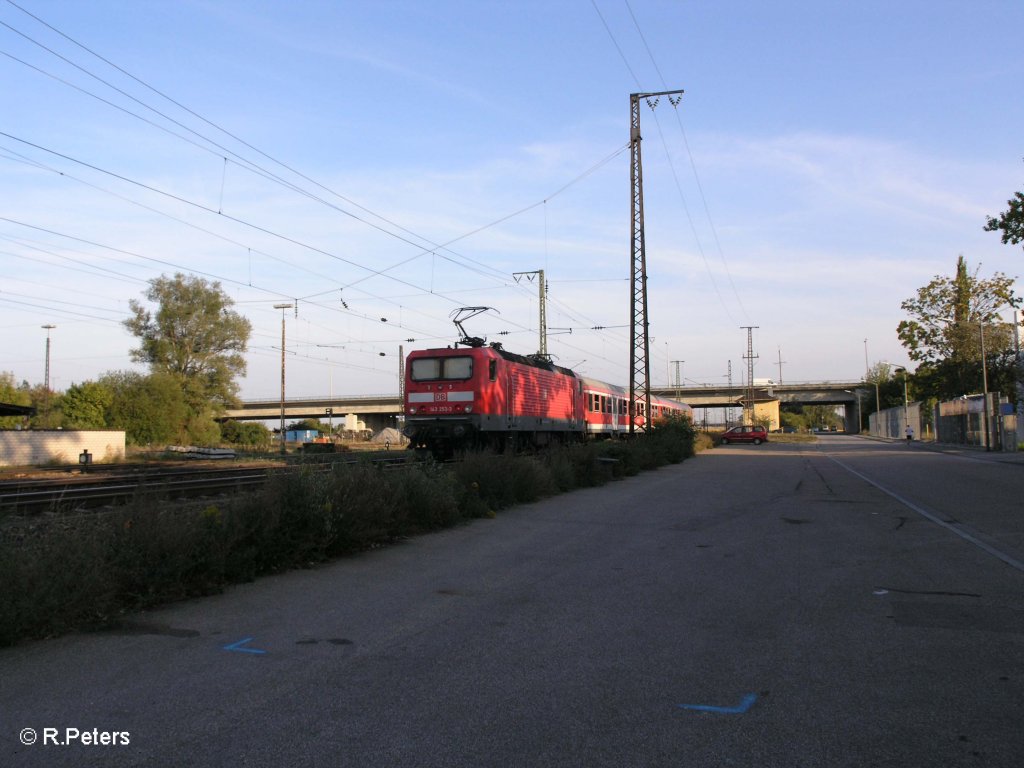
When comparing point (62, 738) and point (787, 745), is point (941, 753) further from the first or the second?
point (62, 738)

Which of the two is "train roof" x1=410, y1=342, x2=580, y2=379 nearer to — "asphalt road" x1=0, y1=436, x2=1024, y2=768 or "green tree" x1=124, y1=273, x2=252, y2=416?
"asphalt road" x1=0, y1=436, x2=1024, y2=768

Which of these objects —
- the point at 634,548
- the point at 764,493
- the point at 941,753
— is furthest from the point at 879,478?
the point at 941,753

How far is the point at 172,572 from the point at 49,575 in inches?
42.9

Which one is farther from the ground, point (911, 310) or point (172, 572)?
point (911, 310)

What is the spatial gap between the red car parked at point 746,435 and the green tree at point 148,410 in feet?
127

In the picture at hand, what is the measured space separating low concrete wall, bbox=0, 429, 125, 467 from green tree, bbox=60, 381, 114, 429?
42.1 feet

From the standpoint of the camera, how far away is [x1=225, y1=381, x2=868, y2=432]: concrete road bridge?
9106cm

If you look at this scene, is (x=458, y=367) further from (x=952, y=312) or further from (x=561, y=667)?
(x=952, y=312)

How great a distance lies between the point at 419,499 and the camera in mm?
11078

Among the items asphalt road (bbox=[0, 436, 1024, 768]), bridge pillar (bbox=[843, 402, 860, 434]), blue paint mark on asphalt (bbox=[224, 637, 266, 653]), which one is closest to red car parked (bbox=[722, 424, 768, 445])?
asphalt road (bbox=[0, 436, 1024, 768])

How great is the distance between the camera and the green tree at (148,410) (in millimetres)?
50094

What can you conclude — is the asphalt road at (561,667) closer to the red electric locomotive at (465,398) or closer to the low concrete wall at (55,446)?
the red electric locomotive at (465,398)

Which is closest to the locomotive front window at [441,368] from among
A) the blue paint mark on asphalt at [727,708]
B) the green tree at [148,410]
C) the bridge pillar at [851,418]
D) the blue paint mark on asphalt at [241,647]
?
the blue paint mark on asphalt at [241,647]

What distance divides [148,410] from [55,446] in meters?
15.4
